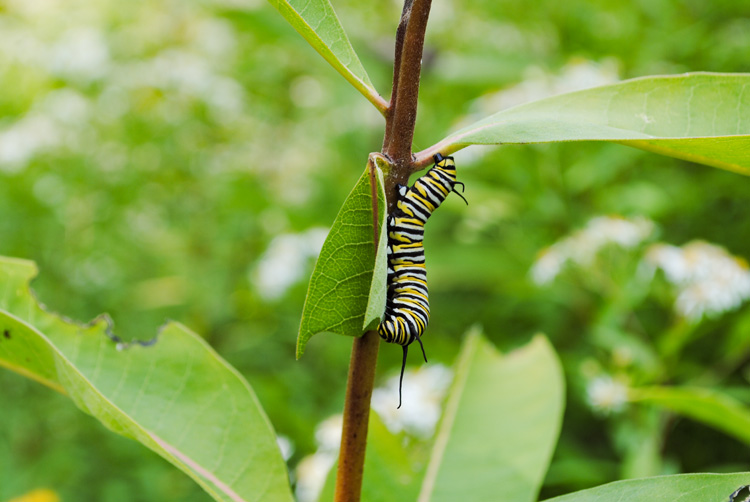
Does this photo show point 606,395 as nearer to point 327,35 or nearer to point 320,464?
point 320,464

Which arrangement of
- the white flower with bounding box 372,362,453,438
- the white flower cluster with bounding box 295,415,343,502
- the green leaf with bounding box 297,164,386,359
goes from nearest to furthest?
1. the green leaf with bounding box 297,164,386,359
2. the white flower cluster with bounding box 295,415,343,502
3. the white flower with bounding box 372,362,453,438

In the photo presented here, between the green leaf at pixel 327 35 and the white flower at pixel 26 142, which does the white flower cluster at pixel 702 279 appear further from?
the white flower at pixel 26 142

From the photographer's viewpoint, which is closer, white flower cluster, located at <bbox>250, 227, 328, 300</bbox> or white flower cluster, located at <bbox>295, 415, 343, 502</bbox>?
white flower cluster, located at <bbox>295, 415, 343, 502</bbox>

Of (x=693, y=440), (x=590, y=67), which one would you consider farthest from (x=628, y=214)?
(x=693, y=440)

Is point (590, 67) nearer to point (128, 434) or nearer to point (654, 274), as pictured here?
point (654, 274)

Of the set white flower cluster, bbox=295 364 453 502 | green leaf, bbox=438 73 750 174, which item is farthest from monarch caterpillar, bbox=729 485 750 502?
white flower cluster, bbox=295 364 453 502

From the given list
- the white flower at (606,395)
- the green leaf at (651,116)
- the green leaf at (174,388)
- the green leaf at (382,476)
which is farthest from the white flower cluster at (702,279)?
the green leaf at (174,388)

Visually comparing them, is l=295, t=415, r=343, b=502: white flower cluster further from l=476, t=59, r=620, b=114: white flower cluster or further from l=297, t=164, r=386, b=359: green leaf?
l=476, t=59, r=620, b=114: white flower cluster
